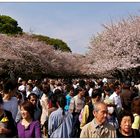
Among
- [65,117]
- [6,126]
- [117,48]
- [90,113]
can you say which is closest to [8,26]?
[117,48]

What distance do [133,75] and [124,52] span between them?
7.49 ft

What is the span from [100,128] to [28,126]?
1.14 meters

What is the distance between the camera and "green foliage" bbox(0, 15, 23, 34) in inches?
2601

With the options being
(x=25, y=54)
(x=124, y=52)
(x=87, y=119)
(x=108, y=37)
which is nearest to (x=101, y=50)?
(x=108, y=37)

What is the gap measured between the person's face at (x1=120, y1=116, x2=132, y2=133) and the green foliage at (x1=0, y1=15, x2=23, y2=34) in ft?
189

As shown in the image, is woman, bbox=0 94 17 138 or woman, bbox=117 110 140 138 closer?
woman, bbox=117 110 140 138

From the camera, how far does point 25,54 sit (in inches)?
1732

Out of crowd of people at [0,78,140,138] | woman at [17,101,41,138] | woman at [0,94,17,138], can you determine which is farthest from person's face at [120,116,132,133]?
woman at [0,94,17,138]

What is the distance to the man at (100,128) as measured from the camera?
6.03 meters

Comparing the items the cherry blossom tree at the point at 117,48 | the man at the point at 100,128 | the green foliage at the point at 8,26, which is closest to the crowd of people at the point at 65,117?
the man at the point at 100,128

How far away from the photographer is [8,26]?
6631 centimetres

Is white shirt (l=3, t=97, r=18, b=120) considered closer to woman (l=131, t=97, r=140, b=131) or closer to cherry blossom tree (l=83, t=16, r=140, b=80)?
woman (l=131, t=97, r=140, b=131)

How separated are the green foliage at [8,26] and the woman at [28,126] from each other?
57246mm

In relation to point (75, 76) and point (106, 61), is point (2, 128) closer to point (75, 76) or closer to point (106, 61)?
point (106, 61)
